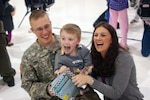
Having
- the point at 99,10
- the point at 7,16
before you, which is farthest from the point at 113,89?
the point at 99,10

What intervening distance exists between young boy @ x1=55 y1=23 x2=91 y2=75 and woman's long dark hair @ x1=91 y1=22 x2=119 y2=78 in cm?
6

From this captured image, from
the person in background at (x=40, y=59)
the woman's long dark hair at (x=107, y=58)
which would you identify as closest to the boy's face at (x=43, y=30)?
the person in background at (x=40, y=59)

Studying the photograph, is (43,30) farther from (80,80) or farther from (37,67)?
(80,80)

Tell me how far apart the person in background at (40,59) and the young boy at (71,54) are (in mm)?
78

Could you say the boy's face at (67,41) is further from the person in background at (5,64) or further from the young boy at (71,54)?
the person in background at (5,64)

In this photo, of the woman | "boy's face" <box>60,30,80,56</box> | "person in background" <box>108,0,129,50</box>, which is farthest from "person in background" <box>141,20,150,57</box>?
"boy's face" <box>60,30,80,56</box>

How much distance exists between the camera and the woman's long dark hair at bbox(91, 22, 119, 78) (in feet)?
5.81

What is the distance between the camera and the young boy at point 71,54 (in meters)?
1.82

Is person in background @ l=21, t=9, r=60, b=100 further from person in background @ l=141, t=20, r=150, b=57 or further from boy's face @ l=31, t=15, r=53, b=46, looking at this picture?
person in background @ l=141, t=20, r=150, b=57

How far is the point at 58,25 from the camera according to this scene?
4805 mm

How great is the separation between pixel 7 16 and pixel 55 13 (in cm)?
180

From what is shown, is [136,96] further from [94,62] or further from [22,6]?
[22,6]

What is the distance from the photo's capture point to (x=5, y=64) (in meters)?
2.97

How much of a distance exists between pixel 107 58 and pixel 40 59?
466mm
